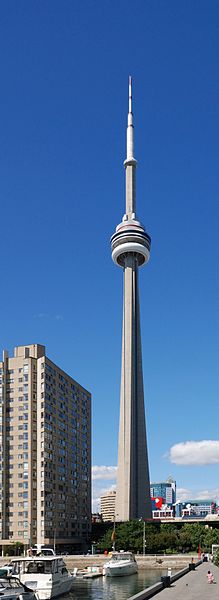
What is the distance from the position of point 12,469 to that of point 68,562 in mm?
32680

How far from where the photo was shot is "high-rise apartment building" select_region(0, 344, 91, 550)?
13862 cm

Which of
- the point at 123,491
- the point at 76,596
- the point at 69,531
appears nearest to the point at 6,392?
the point at 69,531

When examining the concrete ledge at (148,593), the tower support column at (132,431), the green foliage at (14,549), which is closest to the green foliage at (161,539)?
the green foliage at (14,549)

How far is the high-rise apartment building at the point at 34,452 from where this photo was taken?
139m

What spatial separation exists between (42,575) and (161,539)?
74.8m

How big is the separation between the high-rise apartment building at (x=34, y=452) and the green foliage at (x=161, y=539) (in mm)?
13244

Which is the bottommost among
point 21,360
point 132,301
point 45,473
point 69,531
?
point 69,531

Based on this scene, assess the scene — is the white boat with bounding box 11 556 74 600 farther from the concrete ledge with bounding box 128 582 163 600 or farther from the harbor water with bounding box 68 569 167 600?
the concrete ledge with bounding box 128 582 163 600

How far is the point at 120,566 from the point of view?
93.1m

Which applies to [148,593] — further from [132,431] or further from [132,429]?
[132,429]

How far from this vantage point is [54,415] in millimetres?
149500

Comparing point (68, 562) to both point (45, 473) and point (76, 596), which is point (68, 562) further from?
point (76, 596)

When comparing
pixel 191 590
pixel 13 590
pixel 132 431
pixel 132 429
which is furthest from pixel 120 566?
pixel 132 429

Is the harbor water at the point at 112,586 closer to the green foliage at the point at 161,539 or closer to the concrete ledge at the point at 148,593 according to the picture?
the concrete ledge at the point at 148,593
